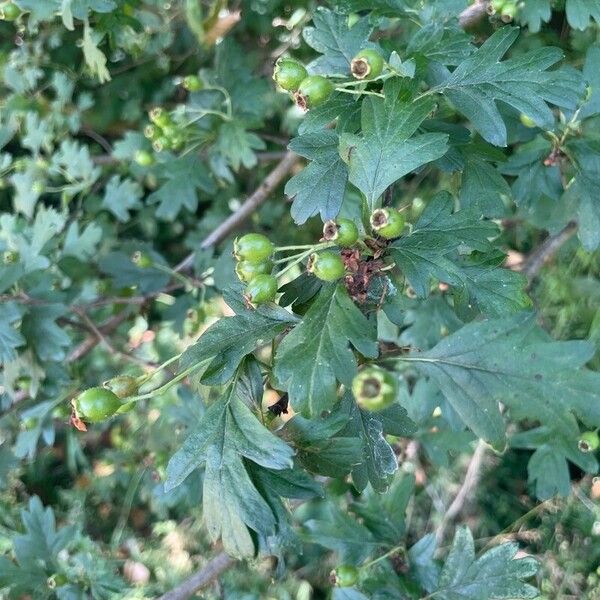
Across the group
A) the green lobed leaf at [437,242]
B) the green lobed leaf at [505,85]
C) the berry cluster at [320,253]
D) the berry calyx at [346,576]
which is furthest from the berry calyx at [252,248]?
the berry calyx at [346,576]

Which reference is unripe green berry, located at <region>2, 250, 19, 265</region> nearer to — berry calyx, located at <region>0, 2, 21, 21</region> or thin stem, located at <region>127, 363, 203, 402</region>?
berry calyx, located at <region>0, 2, 21, 21</region>

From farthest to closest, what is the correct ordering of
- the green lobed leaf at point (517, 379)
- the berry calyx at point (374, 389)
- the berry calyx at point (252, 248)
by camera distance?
the berry calyx at point (252, 248), the green lobed leaf at point (517, 379), the berry calyx at point (374, 389)

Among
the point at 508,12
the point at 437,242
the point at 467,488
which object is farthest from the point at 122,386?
the point at 467,488

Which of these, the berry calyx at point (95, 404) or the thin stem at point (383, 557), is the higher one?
the berry calyx at point (95, 404)

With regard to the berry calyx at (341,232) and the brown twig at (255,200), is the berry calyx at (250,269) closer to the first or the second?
the berry calyx at (341,232)

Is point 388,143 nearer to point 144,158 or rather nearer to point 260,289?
point 260,289

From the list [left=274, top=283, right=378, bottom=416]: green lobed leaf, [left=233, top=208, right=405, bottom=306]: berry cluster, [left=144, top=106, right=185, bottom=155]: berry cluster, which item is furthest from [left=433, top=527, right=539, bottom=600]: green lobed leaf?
[left=144, top=106, right=185, bottom=155]: berry cluster
